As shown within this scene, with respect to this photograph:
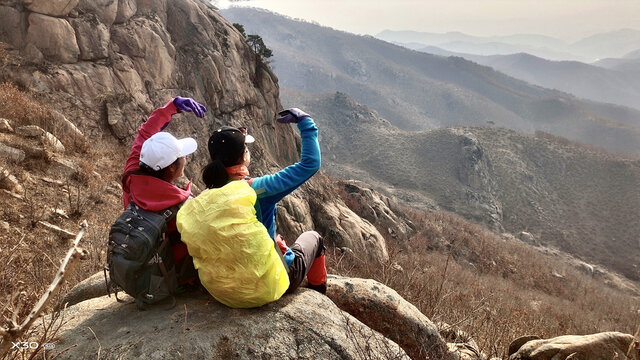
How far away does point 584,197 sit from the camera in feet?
201

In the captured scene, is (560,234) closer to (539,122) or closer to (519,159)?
(519,159)

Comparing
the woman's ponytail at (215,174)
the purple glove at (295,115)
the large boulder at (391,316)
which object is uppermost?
the purple glove at (295,115)

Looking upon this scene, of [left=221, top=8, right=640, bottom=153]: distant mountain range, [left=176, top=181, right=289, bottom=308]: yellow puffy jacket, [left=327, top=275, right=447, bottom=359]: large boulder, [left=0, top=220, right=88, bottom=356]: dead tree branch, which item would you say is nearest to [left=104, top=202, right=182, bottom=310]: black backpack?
[left=176, top=181, right=289, bottom=308]: yellow puffy jacket

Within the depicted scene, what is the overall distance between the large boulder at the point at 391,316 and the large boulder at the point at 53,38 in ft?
44.1

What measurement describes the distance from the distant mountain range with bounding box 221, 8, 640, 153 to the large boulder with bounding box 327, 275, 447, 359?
4842 inches

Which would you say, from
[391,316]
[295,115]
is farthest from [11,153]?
[391,316]

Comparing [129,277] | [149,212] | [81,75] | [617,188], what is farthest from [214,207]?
[617,188]

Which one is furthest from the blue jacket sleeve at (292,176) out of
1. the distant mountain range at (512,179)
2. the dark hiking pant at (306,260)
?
the distant mountain range at (512,179)

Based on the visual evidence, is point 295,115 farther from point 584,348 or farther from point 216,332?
point 584,348

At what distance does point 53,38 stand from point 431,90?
158685mm

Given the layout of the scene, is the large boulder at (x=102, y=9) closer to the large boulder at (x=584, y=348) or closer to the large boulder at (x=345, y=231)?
the large boulder at (x=345, y=231)

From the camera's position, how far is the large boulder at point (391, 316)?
377 cm

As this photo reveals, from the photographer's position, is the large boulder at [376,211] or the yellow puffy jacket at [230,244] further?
the large boulder at [376,211]

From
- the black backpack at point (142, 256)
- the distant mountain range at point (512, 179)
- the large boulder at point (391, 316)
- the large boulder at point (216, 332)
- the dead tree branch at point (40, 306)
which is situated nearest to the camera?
the dead tree branch at point (40, 306)
